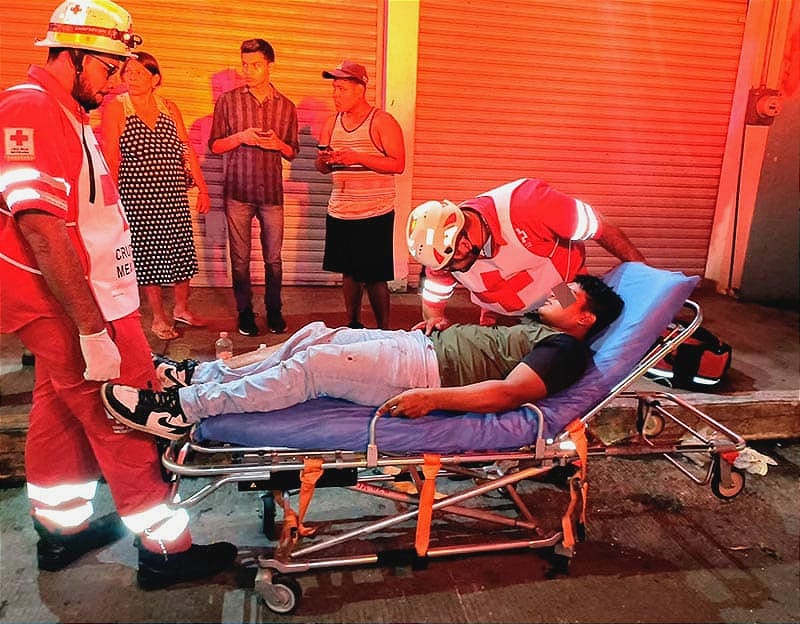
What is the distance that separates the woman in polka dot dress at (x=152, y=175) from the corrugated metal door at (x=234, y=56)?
1332 millimetres

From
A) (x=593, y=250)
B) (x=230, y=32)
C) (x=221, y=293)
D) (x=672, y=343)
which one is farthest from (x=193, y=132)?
(x=672, y=343)

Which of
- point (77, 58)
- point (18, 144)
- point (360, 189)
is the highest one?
point (77, 58)

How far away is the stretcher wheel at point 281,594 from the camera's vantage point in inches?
104

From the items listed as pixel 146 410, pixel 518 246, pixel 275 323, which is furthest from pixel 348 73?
pixel 146 410

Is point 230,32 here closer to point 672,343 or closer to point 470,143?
point 470,143

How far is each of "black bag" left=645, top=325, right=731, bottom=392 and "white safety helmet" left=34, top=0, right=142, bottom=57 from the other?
3.81 m

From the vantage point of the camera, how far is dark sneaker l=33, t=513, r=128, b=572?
9.44 ft

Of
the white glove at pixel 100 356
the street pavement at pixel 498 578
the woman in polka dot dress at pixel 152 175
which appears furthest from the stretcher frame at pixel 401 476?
the woman in polka dot dress at pixel 152 175

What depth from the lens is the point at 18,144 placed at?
233 cm

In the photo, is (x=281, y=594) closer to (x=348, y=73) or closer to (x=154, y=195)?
(x=154, y=195)

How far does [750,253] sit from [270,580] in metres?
6.58

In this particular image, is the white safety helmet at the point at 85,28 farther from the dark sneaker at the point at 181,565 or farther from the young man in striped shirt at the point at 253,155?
the young man in striped shirt at the point at 253,155

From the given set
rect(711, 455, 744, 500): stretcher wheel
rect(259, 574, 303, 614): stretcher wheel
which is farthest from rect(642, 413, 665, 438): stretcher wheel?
rect(259, 574, 303, 614): stretcher wheel

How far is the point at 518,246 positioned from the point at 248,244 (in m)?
2.49
